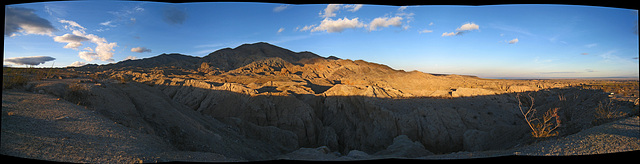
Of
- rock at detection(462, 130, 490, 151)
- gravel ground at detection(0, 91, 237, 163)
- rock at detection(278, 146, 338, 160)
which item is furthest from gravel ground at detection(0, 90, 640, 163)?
rock at detection(462, 130, 490, 151)

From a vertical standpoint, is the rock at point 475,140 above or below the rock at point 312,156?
below

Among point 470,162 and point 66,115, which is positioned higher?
point 66,115

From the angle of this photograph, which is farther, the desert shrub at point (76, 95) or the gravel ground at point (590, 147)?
the desert shrub at point (76, 95)

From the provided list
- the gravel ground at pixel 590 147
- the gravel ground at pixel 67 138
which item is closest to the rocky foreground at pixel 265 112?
the gravel ground at pixel 67 138

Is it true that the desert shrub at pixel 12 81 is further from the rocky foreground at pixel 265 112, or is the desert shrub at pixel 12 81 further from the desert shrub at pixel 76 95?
the desert shrub at pixel 76 95

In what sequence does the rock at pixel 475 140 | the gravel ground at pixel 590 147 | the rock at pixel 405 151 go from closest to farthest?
1. the gravel ground at pixel 590 147
2. the rock at pixel 405 151
3. the rock at pixel 475 140

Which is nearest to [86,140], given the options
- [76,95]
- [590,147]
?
[76,95]

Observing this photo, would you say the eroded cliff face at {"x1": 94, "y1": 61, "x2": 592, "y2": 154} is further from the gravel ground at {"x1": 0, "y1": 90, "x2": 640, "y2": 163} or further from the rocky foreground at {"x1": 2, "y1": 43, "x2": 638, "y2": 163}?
the gravel ground at {"x1": 0, "y1": 90, "x2": 640, "y2": 163}

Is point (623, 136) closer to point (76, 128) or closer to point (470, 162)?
point (470, 162)

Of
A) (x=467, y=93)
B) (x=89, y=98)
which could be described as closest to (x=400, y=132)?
(x=467, y=93)
